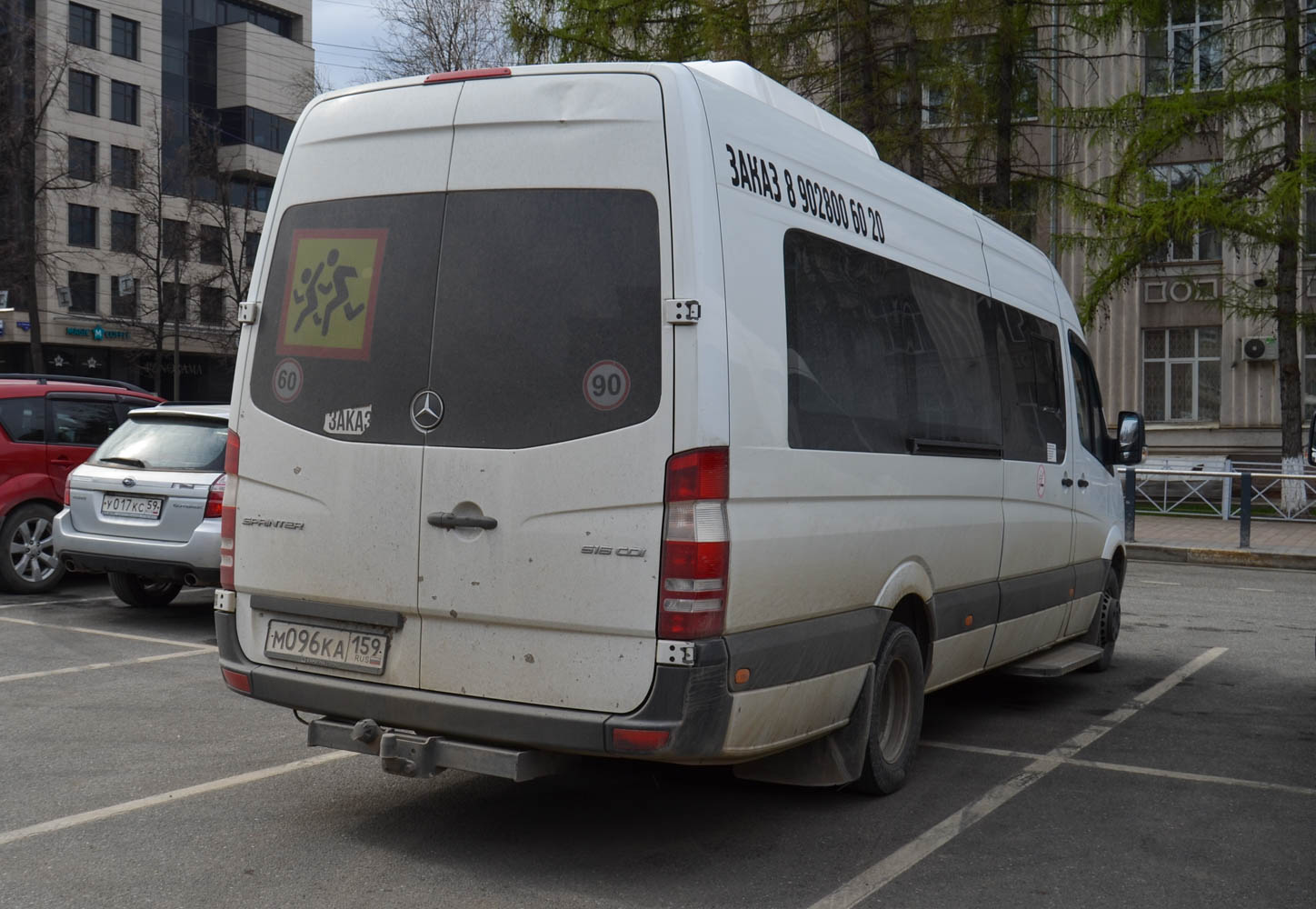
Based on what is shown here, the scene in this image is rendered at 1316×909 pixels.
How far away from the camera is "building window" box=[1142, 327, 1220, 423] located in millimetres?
29719

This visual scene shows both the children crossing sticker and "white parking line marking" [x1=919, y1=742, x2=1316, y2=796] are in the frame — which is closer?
the children crossing sticker

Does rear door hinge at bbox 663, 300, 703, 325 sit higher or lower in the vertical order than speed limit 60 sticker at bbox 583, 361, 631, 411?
higher

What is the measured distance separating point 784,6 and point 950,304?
15753 mm

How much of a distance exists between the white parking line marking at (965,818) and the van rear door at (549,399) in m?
0.96

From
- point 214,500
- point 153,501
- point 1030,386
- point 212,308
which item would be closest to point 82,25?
point 212,308

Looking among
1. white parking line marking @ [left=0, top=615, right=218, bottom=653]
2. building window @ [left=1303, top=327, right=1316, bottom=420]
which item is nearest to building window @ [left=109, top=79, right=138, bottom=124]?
building window @ [left=1303, top=327, right=1316, bottom=420]

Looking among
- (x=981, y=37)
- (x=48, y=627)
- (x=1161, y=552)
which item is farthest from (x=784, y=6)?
(x=48, y=627)

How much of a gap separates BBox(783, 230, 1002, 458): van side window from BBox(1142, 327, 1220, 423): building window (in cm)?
2512

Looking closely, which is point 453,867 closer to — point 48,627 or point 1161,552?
point 48,627

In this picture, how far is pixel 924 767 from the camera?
614 centimetres

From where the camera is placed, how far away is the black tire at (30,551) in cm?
1087

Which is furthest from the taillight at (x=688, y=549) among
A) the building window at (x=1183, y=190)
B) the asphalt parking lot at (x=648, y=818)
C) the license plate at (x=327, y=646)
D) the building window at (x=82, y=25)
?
the building window at (x=82, y=25)

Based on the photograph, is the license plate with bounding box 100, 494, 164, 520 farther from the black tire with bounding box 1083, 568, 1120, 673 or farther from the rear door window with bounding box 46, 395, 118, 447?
the black tire with bounding box 1083, 568, 1120, 673

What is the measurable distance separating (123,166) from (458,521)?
2061 inches
